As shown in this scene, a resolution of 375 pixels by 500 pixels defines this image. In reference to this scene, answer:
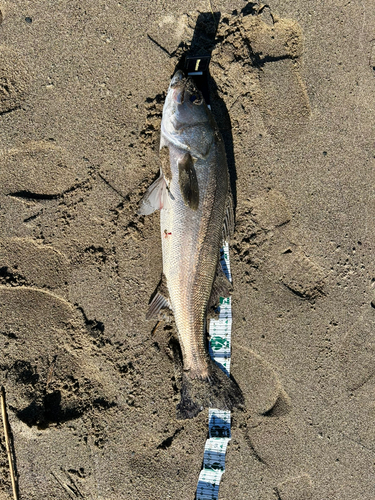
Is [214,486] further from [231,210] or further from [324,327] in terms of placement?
[231,210]

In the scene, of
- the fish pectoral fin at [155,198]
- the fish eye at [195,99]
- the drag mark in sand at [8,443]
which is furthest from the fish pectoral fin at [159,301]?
the drag mark in sand at [8,443]

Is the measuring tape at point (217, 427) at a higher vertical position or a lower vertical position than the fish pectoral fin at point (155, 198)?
lower

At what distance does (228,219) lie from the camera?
3922 mm

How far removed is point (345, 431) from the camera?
4.45 meters

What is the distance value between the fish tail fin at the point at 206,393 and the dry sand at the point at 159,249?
0.86 ft

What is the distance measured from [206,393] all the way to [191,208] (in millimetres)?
2339

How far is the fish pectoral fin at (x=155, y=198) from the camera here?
3844mm

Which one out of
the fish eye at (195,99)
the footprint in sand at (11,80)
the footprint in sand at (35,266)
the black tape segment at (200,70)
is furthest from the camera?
the footprint in sand at (35,266)

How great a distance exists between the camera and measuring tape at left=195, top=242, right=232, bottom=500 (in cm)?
438

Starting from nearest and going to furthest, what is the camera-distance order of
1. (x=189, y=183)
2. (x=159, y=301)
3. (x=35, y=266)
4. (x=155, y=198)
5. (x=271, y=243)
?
(x=189, y=183)
(x=155, y=198)
(x=159, y=301)
(x=35, y=266)
(x=271, y=243)

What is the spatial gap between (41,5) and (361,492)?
25.4 ft

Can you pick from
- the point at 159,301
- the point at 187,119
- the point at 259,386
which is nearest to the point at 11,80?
the point at 187,119

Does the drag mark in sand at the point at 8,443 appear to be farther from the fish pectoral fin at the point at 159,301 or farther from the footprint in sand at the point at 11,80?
the footprint in sand at the point at 11,80

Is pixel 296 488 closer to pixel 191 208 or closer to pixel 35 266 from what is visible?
pixel 191 208
